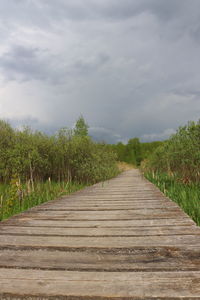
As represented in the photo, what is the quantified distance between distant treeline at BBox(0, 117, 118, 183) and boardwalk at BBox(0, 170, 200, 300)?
631 centimetres

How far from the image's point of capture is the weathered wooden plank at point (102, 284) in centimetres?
107

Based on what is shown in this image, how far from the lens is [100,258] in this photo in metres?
1.48

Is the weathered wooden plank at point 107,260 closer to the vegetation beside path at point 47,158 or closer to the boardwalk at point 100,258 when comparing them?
the boardwalk at point 100,258

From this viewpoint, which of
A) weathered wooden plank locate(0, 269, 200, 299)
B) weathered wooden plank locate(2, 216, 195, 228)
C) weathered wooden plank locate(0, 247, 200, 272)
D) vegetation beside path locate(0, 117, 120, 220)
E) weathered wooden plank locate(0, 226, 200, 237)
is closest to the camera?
weathered wooden plank locate(0, 269, 200, 299)

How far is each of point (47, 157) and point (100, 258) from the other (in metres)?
8.13

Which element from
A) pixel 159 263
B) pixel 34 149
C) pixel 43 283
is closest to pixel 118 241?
pixel 159 263

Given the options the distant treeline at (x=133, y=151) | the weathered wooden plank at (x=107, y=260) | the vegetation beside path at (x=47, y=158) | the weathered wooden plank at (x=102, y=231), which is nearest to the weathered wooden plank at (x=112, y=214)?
the weathered wooden plank at (x=102, y=231)

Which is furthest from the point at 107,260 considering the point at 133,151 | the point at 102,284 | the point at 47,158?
the point at 133,151

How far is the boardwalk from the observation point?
1.10 m

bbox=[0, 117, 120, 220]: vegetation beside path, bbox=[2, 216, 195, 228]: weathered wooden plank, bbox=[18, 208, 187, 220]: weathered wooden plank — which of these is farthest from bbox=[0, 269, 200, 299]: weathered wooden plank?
bbox=[0, 117, 120, 220]: vegetation beside path

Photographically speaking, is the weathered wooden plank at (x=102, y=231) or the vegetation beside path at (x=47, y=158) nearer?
the weathered wooden plank at (x=102, y=231)

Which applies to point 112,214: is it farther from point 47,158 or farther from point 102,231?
point 47,158

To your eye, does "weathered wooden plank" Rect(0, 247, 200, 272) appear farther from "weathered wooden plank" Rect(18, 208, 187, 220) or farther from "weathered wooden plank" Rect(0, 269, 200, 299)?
"weathered wooden plank" Rect(18, 208, 187, 220)

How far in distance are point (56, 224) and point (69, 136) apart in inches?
278
